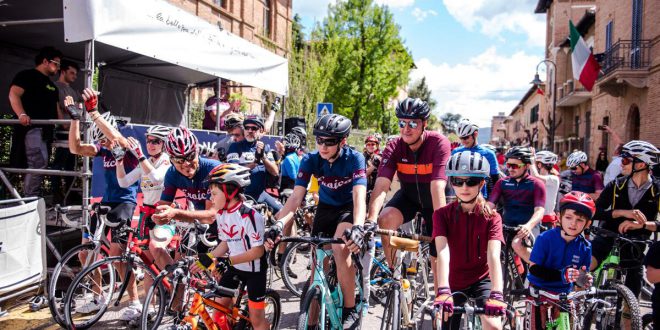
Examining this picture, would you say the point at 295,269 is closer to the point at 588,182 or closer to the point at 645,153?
the point at 645,153

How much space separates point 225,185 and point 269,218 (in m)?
3.18

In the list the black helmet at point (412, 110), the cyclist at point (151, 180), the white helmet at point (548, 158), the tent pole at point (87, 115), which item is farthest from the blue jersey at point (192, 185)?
the white helmet at point (548, 158)

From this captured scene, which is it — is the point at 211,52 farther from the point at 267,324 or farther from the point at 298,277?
the point at 267,324

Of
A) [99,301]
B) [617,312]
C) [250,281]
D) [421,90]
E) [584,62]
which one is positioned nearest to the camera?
[250,281]

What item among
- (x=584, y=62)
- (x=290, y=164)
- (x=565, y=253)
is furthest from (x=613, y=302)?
(x=584, y=62)

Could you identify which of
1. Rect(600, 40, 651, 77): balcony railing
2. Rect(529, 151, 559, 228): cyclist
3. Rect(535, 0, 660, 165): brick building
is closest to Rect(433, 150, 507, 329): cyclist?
Rect(529, 151, 559, 228): cyclist

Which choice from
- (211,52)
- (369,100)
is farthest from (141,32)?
(369,100)

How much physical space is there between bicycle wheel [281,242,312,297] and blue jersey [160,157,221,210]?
1584 millimetres

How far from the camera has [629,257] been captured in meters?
5.26

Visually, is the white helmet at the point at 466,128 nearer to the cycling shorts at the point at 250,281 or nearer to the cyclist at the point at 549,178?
the cyclist at the point at 549,178

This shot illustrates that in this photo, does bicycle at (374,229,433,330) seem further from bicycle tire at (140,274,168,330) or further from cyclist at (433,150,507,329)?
bicycle tire at (140,274,168,330)

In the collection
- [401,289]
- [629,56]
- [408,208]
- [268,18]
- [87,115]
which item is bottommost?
[401,289]

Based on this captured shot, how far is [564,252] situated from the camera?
4121 millimetres

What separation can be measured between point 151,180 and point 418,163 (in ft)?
9.35
